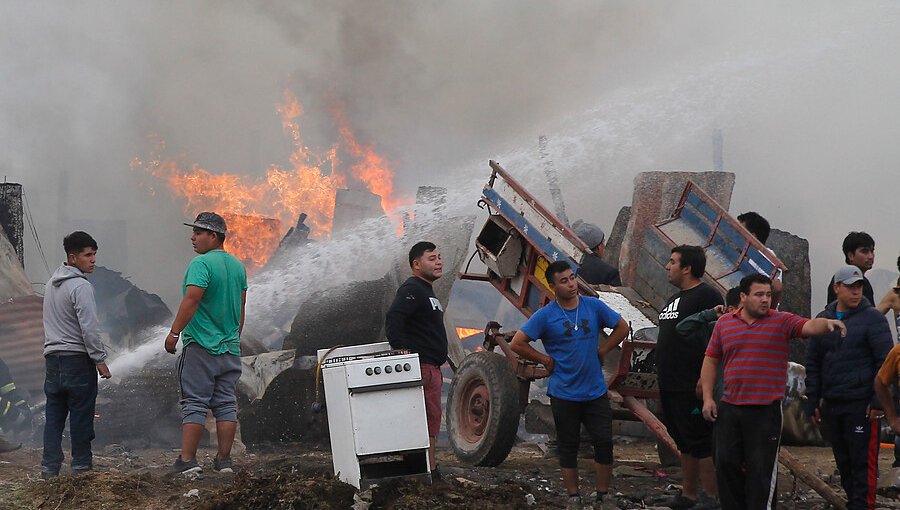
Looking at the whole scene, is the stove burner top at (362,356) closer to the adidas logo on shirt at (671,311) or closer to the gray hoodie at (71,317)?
the adidas logo on shirt at (671,311)

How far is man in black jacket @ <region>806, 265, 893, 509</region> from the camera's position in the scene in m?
5.10

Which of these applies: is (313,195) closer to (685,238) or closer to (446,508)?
(685,238)

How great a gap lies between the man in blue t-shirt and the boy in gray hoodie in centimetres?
298

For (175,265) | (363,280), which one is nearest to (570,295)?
(363,280)

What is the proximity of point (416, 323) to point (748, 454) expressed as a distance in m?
2.27

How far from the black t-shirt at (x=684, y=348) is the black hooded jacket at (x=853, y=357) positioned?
657mm

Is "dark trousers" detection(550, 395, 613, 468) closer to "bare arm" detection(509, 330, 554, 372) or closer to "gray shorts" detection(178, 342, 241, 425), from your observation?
"bare arm" detection(509, 330, 554, 372)

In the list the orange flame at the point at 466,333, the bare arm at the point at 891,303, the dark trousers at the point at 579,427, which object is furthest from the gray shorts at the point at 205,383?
the orange flame at the point at 466,333

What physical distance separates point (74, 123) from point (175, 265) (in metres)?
4.64

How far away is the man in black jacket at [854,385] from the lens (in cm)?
510

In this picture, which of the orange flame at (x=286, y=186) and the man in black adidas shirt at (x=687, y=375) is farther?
the orange flame at (x=286, y=186)

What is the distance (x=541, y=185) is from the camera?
13.8 m

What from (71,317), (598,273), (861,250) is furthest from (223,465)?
(861,250)

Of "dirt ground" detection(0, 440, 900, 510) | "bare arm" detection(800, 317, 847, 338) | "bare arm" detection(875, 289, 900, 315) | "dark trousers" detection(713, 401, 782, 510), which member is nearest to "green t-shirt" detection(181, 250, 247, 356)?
"dirt ground" detection(0, 440, 900, 510)
